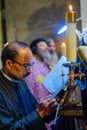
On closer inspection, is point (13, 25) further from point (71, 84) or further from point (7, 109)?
point (71, 84)

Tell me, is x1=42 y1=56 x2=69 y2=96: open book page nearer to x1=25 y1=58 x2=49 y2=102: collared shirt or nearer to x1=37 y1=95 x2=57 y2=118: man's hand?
x1=37 y1=95 x2=57 y2=118: man's hand

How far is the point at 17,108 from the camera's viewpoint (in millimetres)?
1911

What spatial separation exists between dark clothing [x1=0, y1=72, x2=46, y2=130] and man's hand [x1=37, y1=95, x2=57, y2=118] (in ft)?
0.12

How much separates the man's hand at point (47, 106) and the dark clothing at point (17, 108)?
0.04 m

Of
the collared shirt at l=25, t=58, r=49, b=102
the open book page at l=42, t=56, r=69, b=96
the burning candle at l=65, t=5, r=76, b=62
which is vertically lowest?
the collared shirt at l=25, t=58, r=49, b=102

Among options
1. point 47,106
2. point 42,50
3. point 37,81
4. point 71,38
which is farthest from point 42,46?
point 71,38

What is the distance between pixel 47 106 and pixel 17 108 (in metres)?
0.27

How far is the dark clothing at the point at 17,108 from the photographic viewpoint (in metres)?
1.77

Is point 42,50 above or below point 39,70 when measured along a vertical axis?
above

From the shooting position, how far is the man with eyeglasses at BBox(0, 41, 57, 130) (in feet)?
5.80

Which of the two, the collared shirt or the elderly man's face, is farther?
the elderly man's face

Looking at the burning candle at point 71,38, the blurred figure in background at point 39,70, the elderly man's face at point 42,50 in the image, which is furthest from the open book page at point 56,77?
the elderly man's face at point 42,50

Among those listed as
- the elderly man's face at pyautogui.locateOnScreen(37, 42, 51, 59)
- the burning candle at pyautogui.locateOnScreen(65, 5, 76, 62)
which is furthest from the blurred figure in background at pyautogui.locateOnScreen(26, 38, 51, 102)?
the burning candle at pyautogui.locateOnScreen(65, 5, 76, 62)

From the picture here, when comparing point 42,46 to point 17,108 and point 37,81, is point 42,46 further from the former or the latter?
point 17,108
